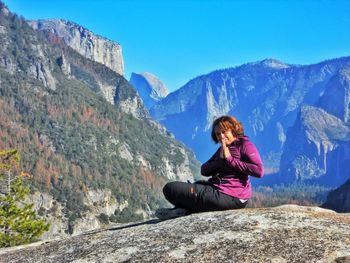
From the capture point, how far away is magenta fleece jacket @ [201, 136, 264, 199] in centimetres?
1472

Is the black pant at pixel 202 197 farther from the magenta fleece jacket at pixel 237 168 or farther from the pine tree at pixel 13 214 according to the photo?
the pine tree at pixel 13 214

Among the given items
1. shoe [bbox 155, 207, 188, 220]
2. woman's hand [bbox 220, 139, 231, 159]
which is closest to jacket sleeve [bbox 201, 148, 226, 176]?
woman's hand [bbox 220, 139, 231, 159]

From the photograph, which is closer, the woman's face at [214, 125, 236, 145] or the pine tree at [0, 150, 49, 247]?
the woman's face at [214, 125, 236, 145]

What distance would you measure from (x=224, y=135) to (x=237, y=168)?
3.49 feet

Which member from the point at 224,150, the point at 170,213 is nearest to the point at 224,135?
the point at 224,150

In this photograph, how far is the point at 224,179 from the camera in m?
15.0

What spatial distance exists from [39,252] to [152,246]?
3.50m

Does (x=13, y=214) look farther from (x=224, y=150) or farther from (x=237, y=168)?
(x=237, y=168)

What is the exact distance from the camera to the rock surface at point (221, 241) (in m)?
11.1

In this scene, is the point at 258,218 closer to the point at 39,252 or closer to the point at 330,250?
the point at 330,250

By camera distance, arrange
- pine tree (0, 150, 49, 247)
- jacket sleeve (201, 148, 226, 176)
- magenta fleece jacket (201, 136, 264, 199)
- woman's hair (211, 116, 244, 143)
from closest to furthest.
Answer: magenta fleece jacket (201, 136, 264, 199), jacket sleeve (201, 148, 226, 176), woman's hair (211, 116, 244, 143), pine tree (0, 150, 49, 247)

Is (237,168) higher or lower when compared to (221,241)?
higher

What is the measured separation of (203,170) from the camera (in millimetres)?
15453

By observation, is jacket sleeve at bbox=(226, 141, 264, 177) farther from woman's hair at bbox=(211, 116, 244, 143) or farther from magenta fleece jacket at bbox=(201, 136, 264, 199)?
woman's hair at bbox=(211, 116, 244, 143)
